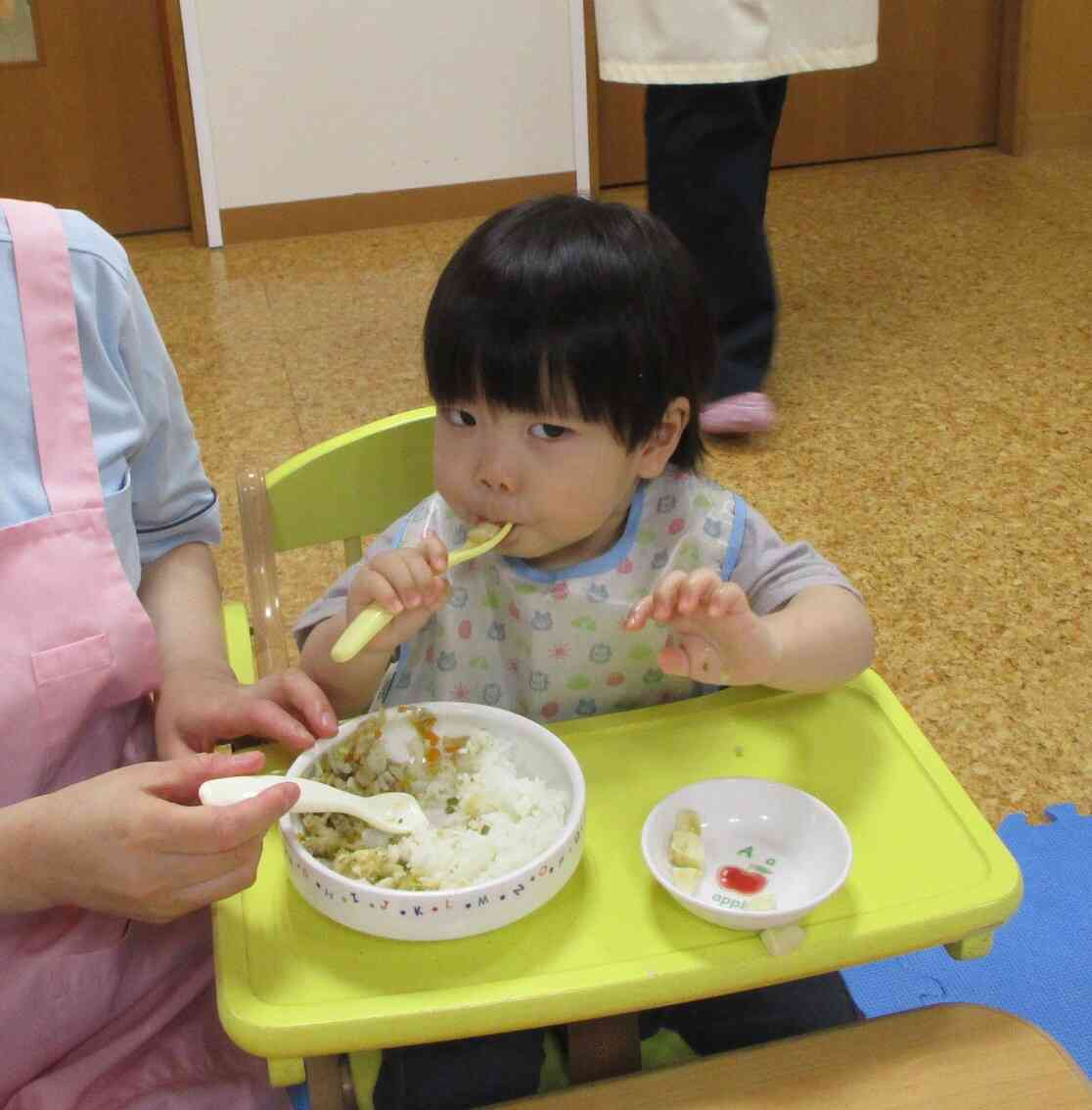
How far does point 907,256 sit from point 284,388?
4.41 ft

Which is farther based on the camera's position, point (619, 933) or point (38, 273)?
point (38, 273)

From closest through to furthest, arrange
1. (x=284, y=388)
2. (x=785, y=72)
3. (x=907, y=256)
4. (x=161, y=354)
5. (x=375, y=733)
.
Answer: (x=375, y=733), (x=161, y=354), (x=785, y=72), (x=284, y=388), (x=907, y=256)

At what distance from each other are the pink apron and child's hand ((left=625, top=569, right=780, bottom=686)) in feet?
0.96

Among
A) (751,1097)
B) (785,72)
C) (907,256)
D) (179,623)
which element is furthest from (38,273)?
(907,256)

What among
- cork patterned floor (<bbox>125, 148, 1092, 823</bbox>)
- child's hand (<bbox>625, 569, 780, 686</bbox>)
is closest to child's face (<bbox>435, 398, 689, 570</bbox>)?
child's hand (<bbox>625, 569, 780, 686</bbox>)

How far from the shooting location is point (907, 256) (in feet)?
9.62

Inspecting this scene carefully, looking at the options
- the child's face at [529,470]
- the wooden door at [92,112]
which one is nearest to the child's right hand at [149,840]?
the child's face at [529,470]

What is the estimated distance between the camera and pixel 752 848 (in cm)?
73

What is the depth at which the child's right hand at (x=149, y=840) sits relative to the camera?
0.64 metres

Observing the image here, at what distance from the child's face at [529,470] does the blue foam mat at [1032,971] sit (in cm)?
53

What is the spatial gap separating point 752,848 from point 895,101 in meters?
3.14

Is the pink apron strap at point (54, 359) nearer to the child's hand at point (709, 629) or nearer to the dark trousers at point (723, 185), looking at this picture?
the child's hand at point (709, 629)

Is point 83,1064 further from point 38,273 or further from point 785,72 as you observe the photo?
point 785,72

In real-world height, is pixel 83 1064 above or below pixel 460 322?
below
